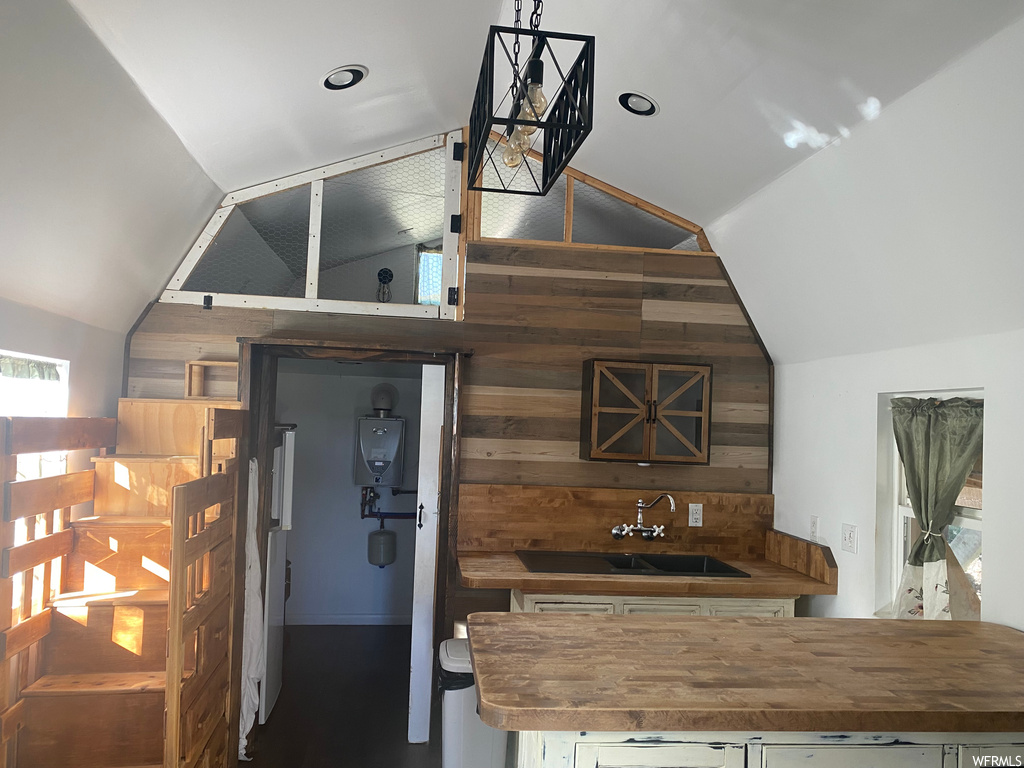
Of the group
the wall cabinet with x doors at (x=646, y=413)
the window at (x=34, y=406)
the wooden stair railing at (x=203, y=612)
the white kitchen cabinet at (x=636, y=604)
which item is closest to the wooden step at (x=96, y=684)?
the wooden stair railing at (x=203, y=612)

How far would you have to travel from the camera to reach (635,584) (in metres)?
3.42

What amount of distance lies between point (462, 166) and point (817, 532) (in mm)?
2596

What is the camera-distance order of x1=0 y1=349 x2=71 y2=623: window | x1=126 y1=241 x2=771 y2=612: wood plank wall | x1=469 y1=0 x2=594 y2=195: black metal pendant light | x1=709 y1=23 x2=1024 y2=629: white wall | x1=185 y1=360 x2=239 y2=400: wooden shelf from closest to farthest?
x1=469 y1=0 x2=594 y2=195: black metal pendant light < x1=709 y1=23 x2=1024 y2=629: white wall < x1=0 y1=349 x2=71 y2=623: window < x1=185 y1=360 x2=239 y2=400: wooden shelf < x1=126 y1=241 x2=771 y2=612: wood plank wall

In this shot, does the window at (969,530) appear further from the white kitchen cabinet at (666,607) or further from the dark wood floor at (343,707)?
the dark wood floor at (343,707)

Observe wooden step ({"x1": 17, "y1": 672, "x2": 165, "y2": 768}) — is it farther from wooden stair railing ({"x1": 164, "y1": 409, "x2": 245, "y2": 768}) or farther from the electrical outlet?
the electrical outlet

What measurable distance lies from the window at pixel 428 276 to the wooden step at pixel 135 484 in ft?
4.59

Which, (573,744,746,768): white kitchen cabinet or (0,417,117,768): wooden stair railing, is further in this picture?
(0,417,117,768): wooden stair railing

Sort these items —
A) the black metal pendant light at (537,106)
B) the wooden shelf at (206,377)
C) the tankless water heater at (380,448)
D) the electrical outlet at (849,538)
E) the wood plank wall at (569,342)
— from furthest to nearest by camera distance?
the tankless water heater at (380,448)
the wood plank wall at (569,342)
the wooden shelf at (206,377)
the electrical outlet at (849,538)
the black metal pendant light at (537,106)

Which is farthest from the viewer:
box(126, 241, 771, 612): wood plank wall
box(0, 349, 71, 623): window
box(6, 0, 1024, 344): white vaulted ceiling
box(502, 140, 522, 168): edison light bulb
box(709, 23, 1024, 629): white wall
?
box(126, 241, 771, 612): wood plank wall

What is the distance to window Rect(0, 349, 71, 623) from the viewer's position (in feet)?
8.72

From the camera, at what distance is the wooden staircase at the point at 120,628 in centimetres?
282

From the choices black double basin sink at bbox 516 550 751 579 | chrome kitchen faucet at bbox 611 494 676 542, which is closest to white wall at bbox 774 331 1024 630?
black double basin sink at bbox 516 550 751 579

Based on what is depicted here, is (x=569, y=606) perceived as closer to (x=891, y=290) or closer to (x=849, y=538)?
(x=849, y=538)

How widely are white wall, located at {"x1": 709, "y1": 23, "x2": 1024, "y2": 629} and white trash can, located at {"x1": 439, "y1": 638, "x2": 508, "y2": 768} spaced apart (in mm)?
1706
